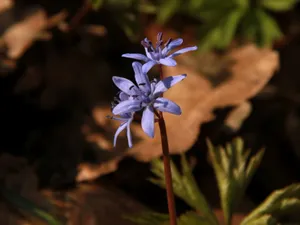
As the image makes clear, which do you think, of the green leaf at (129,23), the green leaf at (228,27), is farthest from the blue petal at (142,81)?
the green leaf at (228,27)

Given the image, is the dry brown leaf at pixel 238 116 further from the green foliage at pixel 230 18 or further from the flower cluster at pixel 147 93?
Result: the flower cluster at pixel 147 93

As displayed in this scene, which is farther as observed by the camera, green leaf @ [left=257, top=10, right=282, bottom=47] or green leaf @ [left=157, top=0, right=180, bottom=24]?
green leaf @ [left=157, top=0, right=180, bottom=24]

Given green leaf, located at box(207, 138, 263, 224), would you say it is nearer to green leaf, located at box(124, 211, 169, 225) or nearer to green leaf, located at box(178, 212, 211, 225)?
green leaf, located at box(178, 212, 211, 225)

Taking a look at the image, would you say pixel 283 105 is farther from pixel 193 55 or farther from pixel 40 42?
pixel 40 42

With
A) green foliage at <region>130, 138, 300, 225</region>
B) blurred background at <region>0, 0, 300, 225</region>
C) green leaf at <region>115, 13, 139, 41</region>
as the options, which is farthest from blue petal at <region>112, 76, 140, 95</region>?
green leaf at <region>115, 13, 139, 41</region>

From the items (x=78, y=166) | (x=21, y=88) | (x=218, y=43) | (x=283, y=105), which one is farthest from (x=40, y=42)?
(x=283, y=105)

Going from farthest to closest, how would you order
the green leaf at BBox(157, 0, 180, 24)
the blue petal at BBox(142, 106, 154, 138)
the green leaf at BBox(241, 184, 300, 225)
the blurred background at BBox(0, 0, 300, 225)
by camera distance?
1. the green leaf at BBox(157, 0, 180, 24)
2. the blurred background at BBox(0, 0, 300, 225)
3. the green leaf at BBox(241, 184, 300, 225)
4. the blue petal at BBox(142, 106, 154, 138)

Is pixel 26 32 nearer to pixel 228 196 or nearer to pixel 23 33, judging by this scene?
pixel 23 33

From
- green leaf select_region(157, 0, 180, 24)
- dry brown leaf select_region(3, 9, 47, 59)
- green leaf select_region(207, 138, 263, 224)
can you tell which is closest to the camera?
green leaf select_region(207, 138, 263, 224)
